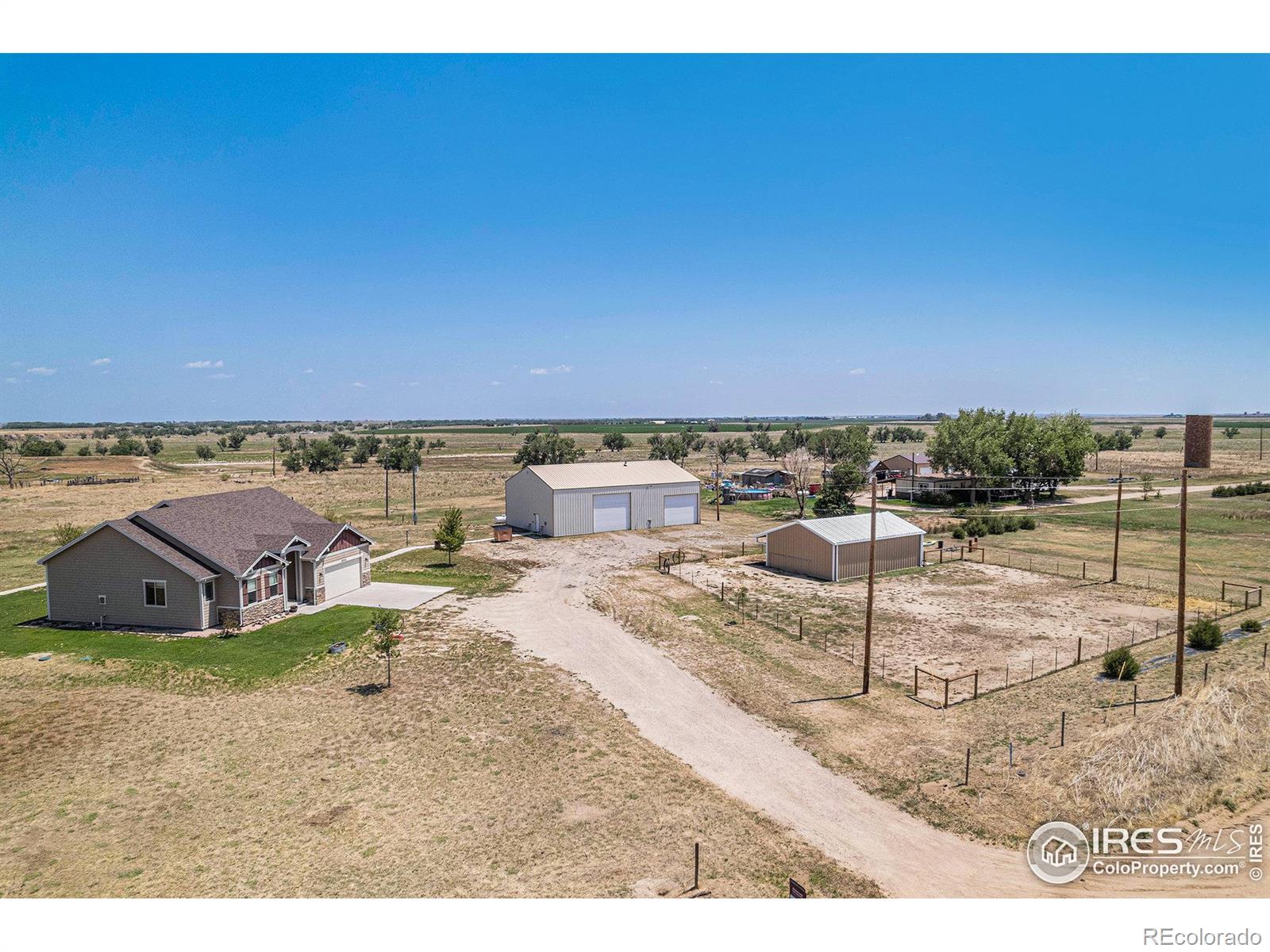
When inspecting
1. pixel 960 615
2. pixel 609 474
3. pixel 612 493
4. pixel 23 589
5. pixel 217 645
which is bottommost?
pixel 960 615

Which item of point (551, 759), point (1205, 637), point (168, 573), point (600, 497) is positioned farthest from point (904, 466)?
point (168, 573)

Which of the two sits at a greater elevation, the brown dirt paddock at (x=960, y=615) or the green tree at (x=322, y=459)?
the green tree at (x=322, y=459)

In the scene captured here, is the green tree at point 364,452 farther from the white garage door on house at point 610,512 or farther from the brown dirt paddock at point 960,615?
the brown dirt paddock at point 960,615

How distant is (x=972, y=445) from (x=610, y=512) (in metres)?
45.6

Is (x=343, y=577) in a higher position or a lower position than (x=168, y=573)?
lower

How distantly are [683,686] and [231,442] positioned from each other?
187411 mm

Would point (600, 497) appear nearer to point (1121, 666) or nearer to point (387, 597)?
point (387, 597)

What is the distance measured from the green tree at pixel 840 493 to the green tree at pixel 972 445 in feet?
56.9

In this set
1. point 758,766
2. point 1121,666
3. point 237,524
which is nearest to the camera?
point 758,766

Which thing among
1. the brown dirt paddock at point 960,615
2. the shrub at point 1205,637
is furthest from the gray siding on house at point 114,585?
the shrub at point 1205,637

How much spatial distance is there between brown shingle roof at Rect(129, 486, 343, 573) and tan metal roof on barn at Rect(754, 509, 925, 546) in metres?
27.9

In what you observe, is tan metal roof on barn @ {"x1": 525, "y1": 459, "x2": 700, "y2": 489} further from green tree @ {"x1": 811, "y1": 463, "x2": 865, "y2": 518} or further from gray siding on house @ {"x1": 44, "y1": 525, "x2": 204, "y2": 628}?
gray siding on house @ {"x1": 44, "y1": 525, "x2": 204, "y2": 628}

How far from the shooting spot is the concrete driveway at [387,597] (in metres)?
34.9

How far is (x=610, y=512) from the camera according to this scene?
197ft
